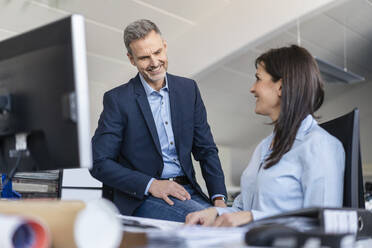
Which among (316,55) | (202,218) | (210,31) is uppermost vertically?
(316,55)

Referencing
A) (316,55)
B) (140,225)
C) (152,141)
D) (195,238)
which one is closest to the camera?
(195,238)

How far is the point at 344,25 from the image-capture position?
25.8ft

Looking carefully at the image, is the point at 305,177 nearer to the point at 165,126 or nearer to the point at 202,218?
the point at 202,218

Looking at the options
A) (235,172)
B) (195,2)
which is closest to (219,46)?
(195,2)

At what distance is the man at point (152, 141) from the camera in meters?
1.98

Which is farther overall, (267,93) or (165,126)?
(165,126)

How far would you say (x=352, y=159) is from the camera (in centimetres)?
132

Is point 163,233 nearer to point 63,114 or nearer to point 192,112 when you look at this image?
point 63,114

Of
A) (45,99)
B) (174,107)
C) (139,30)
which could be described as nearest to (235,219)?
(45,99)

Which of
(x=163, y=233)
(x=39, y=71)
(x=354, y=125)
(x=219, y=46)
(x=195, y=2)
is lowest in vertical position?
(x=163, y=233)

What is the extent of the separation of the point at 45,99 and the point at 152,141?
102cm

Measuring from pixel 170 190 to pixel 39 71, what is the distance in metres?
0.95

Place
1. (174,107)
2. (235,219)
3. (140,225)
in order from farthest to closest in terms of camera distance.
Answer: (174,107)
(235,219)
(140,225)

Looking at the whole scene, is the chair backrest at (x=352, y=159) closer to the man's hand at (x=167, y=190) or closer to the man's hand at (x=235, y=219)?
the man's hand at (x=235, y=219)
